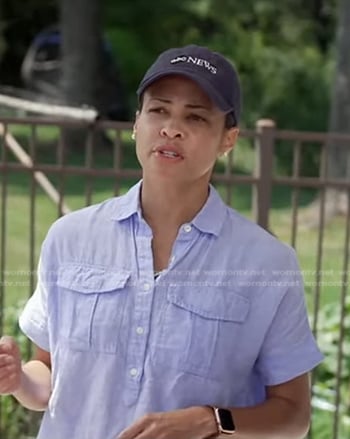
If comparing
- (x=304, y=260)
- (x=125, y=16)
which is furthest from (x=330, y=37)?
(x=304, y=260)

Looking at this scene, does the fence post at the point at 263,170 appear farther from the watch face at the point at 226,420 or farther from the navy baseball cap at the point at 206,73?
the watch face at the point at 226,420

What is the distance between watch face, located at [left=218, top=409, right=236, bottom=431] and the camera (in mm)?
2020

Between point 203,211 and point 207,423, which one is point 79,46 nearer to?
point 203,211

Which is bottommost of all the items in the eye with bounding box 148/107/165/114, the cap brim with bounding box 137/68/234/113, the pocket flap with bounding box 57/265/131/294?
the pocket flap with bounding box 57/265/131/294

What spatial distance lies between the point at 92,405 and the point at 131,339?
15cm

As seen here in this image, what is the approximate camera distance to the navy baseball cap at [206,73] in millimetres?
2041

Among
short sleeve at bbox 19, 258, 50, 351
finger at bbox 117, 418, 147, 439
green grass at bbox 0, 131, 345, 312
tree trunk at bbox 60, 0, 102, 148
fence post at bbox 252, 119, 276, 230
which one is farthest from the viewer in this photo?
tree trunk at bbox 60, 0, 102, 148

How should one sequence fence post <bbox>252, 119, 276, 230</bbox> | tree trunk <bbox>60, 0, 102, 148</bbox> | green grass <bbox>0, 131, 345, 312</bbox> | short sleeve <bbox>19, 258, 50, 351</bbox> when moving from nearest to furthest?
1. short sleeve <bbox>19, 258, 50, 351</bbox>
2. fence post <bbox>252, 119, 276, 230</bbox>
3. green grass <bbox>0, 131, 345, 312</bbox>
4. tree trunk <bbox>60, 0, 102, 148</bbox>

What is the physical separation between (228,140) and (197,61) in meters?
0.17

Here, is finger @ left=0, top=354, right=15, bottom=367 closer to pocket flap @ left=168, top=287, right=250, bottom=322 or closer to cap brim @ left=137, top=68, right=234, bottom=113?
pocket flap @ left=168, top=287, right=250, bottom=322

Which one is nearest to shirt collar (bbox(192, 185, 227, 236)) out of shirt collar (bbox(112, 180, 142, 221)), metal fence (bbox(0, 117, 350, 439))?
shirt collar (bbox(112, 180, 142, 221))

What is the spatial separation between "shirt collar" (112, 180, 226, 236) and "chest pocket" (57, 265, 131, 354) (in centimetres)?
12

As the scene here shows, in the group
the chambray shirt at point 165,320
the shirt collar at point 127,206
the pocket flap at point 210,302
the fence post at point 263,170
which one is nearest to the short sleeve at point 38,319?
the chambray shirt at point 165,320

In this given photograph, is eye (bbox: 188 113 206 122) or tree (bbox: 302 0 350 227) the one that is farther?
tree (bbox: 302 0 350 227)
